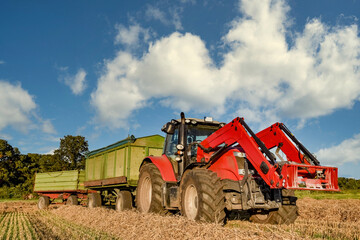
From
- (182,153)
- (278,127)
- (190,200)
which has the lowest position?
(190,200)

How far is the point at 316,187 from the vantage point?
5.46 metres

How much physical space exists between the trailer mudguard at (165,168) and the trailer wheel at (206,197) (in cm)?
138

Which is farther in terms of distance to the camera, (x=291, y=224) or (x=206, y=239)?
(x=291, y=224)

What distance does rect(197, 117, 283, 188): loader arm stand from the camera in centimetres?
556

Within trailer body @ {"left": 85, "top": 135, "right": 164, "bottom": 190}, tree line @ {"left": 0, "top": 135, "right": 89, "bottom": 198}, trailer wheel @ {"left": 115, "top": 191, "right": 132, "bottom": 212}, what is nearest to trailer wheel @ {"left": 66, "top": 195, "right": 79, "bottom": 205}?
trailer body @ {"left": 85, "top": 135, "right": 164, "bottom": 190}

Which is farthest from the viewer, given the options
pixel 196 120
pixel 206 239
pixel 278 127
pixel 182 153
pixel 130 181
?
pixel 130 181

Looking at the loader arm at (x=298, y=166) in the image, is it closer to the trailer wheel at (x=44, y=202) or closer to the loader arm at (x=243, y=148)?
the loader arm at (x=243, y=148)

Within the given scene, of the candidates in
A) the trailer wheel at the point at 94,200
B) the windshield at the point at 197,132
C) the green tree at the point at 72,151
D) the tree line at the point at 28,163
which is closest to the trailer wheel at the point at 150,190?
the windshield at the point at 197,132

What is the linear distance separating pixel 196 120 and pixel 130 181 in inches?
160

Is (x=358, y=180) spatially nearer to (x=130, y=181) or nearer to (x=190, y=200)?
(x=130, y=181)

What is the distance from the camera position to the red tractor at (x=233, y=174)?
563 cm

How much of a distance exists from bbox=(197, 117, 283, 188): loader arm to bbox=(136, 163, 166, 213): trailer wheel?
1462mm

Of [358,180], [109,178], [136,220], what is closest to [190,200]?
[136,220]

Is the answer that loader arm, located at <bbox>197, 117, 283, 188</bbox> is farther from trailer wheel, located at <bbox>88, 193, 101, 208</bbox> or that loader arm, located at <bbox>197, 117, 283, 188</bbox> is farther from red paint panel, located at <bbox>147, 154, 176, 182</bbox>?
trailer wheel, located at <bbox>88, 193, 101, 208</bbox>
